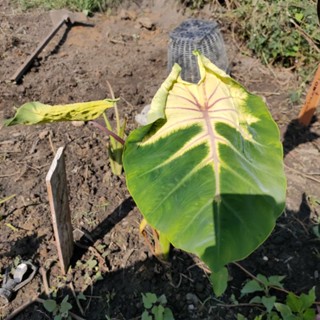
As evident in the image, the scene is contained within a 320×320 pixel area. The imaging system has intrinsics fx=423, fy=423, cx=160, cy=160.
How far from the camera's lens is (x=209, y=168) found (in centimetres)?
115

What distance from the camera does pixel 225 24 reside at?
12.8 ft

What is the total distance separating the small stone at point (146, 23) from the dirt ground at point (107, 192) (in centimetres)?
15

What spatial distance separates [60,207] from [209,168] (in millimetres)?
701

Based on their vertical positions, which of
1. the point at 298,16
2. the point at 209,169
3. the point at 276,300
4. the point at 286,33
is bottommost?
the point at 276,300

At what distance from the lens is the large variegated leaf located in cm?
104

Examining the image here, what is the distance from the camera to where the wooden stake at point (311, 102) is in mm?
2396

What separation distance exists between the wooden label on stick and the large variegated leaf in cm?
34

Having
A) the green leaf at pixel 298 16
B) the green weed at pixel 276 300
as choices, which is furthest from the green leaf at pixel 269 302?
the green leaf at pixel 298 16

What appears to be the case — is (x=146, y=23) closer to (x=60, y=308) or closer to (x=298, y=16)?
(x=298, y=16)

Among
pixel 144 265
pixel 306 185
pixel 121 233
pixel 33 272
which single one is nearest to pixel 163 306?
pixel 144 265

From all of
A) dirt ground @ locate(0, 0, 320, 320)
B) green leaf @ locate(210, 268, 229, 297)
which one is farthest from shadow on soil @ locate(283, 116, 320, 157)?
green leaf @ locate(210, 268, 229, 297)

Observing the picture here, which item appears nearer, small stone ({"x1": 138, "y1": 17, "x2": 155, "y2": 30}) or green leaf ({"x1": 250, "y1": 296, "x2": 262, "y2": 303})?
green leaf ({"x1": 250, "y1": 296, "x2": 262, "y2": 303})

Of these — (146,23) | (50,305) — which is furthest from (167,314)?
(146,23)

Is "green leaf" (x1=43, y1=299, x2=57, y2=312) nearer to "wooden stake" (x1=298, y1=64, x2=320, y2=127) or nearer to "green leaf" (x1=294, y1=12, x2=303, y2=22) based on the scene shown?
"wooden stake" (x1=298, y1=64, x2=320, y2=127)
